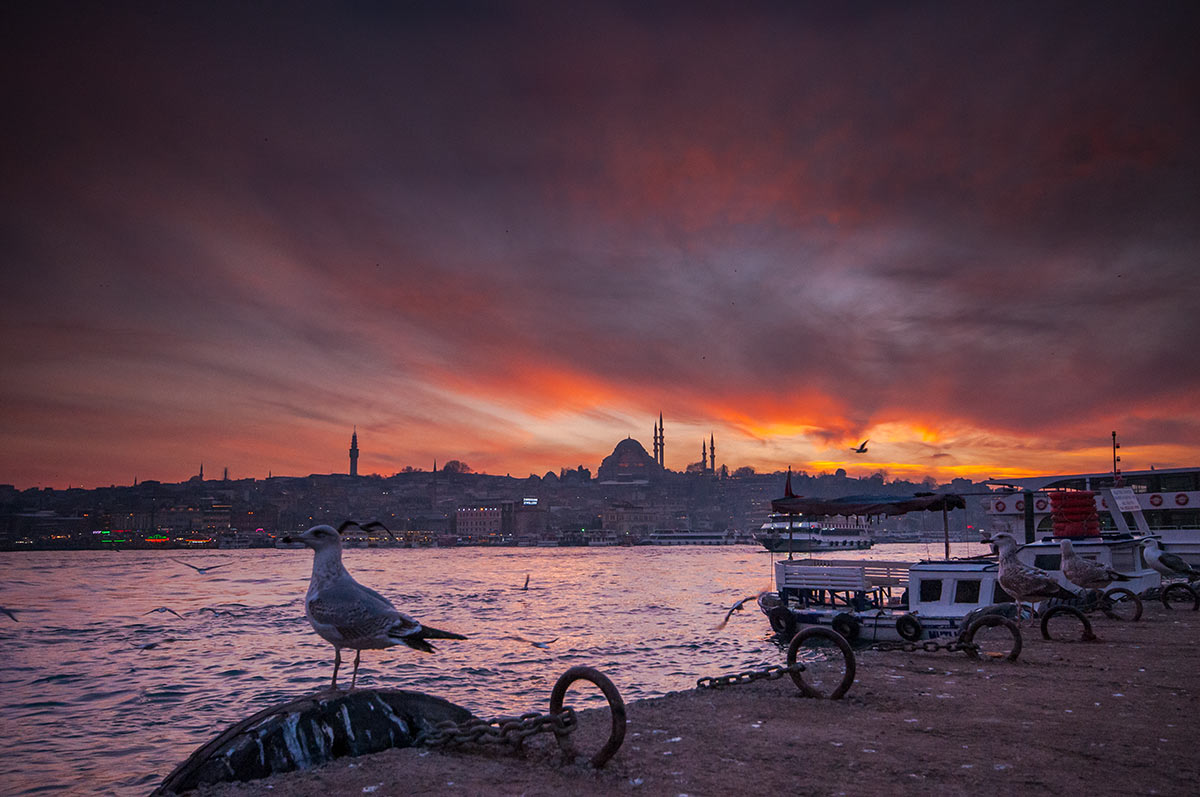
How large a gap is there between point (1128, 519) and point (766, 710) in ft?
96.6

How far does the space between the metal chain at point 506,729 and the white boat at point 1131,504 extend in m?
26.1

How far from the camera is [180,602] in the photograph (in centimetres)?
4281

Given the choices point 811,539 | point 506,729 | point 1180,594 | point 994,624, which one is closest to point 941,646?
point 994,624

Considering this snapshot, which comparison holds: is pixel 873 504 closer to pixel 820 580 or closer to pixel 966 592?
pixel 820 580

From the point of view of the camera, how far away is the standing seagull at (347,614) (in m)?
6.33

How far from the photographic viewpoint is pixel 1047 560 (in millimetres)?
20109

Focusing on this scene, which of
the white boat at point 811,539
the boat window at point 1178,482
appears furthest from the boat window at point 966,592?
the white boat at point 811,539

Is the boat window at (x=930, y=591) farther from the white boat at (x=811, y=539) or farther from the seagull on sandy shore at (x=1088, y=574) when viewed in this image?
the white boat at (x=811, y=539)

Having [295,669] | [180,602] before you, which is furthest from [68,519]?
[295,669]

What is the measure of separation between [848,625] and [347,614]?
676 inches

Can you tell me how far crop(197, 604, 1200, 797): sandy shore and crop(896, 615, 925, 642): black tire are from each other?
10482 millimetres

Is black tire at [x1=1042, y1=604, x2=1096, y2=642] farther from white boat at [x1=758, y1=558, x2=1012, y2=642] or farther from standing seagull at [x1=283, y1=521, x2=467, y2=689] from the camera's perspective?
standing seagull at [x1=283, y1=521, x2=467, y2=689]

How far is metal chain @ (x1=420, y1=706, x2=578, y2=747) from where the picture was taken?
5074 mm

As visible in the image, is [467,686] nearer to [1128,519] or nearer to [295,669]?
[295,669]
